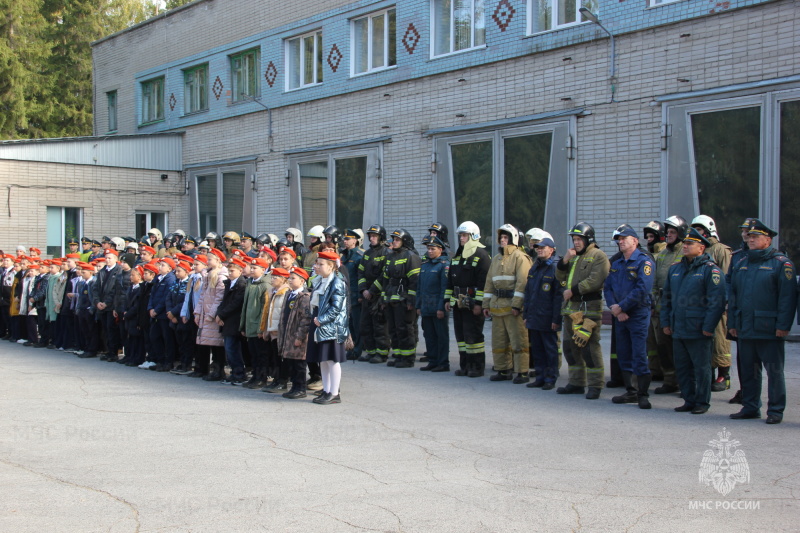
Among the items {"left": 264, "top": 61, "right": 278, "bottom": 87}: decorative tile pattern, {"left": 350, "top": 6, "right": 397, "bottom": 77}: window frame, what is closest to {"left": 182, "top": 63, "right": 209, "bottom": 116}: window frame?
{"left": 264, "top": 61, "right": 278, "bottom": 87}: decorative tile pattern

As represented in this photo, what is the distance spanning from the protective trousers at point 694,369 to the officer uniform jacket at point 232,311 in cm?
564

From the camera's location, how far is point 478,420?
→ 8383 mm

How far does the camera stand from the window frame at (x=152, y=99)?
2750 cm

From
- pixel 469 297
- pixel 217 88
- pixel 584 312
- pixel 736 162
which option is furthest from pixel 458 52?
pixel 217 88

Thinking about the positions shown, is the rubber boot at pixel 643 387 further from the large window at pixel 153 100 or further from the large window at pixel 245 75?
the large window at pixel 153 100

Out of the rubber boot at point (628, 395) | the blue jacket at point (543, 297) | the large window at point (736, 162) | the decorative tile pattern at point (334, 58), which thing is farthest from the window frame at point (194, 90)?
the rubber boot at point (628, 395)

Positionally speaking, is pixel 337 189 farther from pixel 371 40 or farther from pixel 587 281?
A: pixel 587 281

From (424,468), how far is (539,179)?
10.6 m

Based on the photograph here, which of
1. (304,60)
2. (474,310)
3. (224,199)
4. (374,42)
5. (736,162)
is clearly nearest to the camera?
(474,310)

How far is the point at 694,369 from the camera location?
877 cm

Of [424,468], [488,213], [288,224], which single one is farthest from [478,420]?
[288,224]

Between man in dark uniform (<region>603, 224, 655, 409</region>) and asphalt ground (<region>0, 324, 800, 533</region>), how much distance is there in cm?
43

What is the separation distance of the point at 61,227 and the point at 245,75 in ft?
23.5

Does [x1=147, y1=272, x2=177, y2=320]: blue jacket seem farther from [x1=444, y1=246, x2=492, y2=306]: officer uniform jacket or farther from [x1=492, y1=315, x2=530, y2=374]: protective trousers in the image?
[x1=492, y1=315, x2=530, y2=374]: protective trousers
